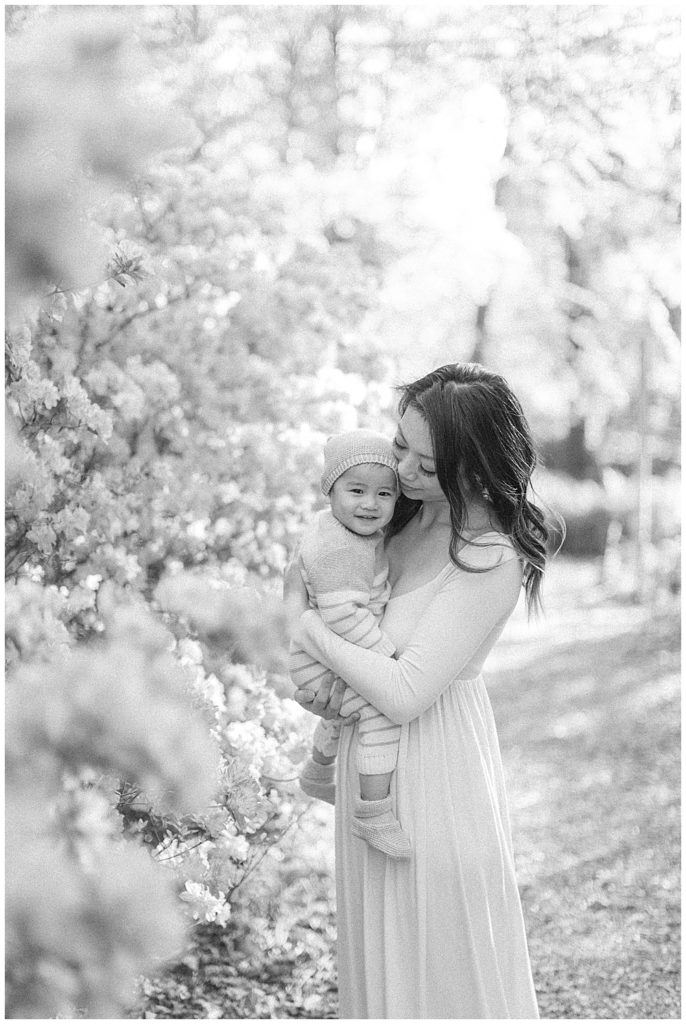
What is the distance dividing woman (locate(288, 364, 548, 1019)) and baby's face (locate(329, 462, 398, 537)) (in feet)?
0.11

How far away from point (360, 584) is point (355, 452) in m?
0.21

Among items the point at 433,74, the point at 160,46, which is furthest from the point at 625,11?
the point at 160,46

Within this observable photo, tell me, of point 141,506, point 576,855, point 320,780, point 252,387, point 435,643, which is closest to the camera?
point 435,643

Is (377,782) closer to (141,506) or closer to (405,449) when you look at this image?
(405,449)

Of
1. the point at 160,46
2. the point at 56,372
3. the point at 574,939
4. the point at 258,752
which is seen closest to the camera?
the point at 56,372

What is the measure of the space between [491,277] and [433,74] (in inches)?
43.0

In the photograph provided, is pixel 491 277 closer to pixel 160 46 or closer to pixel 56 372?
pixel 160 46

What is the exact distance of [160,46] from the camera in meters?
4.44

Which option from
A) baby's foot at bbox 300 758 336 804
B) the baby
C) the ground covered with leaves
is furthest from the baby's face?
the ground covered with leaves

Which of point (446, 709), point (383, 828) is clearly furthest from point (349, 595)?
point (383, 828)

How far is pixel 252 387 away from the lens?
272 cm

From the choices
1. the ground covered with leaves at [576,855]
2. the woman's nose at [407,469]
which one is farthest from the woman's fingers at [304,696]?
the ground covered with leaves at [576,855]

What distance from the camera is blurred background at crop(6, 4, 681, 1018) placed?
724 mm

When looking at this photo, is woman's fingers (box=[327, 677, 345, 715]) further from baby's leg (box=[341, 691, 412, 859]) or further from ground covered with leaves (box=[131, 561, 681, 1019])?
ground covered with leaves (box=[131, 561, 681, 1019])
